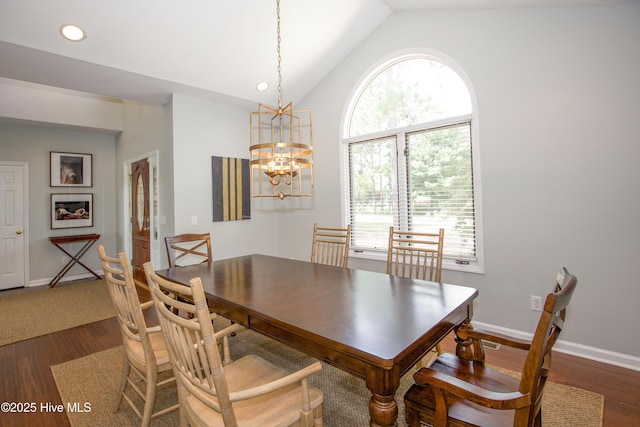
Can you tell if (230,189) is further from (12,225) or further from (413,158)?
(12,225)

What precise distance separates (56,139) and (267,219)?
4.07 m

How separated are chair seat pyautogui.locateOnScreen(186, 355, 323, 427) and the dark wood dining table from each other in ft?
0.64

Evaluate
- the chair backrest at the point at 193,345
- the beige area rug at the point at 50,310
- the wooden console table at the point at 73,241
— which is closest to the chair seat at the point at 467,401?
the chair backrest at the point at 193,345

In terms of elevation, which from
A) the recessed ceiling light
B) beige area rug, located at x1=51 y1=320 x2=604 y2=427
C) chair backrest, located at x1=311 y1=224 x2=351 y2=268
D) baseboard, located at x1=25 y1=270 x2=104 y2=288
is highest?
the recessed ceiling light

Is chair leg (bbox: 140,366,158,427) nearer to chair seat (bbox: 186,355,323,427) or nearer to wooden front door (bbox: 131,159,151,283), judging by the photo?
chair seat (bbox: 186,355,323,427)

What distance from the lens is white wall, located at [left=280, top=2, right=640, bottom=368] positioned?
2262 mm

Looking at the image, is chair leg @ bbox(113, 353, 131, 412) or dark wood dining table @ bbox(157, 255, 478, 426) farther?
chair leg @ bbox(113, 353, 131, 412)

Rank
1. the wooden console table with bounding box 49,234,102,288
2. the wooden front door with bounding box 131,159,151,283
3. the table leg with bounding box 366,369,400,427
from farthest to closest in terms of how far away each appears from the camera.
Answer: the wooden console table with bounding box 49,234,102,288
the wooden front door with bounding box 131,159,151,283
the table leg with bounding box 366,369,400,427

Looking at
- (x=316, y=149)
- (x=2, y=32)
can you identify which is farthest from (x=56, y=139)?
(x=316, y=149)

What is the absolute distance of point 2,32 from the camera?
2426 mm

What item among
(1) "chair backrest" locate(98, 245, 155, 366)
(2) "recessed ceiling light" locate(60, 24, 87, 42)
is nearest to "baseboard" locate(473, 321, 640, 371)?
(1) "chair backrest" locate(98, 245, 155, 366)

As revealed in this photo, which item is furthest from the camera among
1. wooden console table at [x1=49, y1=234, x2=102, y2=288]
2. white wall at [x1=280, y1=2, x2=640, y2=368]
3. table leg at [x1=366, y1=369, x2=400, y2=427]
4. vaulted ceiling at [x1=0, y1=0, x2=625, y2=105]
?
wooden console table at [x1=49, y1=234, x2=102, y2=288]

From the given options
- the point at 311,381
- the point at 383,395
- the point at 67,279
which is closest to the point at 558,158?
the point at 383,395

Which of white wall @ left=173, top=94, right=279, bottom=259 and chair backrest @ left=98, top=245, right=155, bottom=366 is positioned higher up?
white wall @ left=173, top=94, right=279, bottom=259
